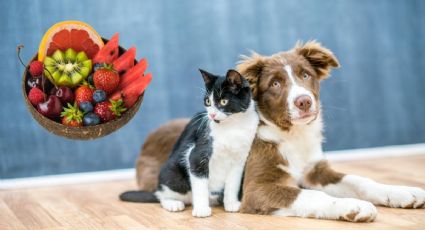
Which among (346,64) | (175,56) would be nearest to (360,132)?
(346,64)

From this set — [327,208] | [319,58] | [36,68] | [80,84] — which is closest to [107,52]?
[80,84]

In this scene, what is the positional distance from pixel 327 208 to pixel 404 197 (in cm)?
39

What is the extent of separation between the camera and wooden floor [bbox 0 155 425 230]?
7.04 ft

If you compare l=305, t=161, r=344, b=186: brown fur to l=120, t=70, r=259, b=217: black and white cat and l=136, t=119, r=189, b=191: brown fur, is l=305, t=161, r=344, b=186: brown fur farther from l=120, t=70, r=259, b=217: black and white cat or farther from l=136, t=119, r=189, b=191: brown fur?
l=136, t=119, r=189, b=191: brown fur

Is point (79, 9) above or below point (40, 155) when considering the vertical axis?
above

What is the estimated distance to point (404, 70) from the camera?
13.8 ft

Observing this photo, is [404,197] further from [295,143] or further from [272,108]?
[272,108]

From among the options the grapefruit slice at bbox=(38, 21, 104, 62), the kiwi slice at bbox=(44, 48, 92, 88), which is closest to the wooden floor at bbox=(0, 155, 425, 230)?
the kiwi slice at bbox=(44, 48, 92, 88)

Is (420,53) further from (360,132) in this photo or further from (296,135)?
(296,135)

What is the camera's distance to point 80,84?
234cm

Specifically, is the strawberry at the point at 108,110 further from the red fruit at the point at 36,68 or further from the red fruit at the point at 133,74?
the red fruit at the point at 36,68

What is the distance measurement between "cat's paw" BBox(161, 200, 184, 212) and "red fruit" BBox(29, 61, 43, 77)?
0.80 metres

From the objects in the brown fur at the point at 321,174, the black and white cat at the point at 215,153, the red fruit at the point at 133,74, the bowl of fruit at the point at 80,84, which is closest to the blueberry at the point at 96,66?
the bowl of fruit at the point at 80,84

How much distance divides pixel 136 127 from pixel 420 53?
2.24 meters
